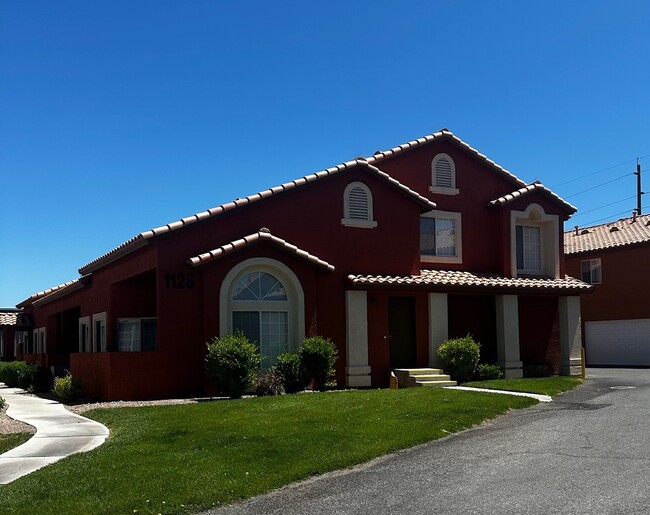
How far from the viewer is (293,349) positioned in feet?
64.6

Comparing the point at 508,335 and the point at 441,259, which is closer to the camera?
the point at 508,335

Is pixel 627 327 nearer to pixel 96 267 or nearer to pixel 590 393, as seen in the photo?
pixel 590 393

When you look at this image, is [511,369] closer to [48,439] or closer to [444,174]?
[444,174]

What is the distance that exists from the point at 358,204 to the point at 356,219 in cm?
46

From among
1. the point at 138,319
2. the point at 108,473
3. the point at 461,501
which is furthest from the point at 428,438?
the point at 138,319

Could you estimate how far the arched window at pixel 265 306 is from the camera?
1898 centimetres

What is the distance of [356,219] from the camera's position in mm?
21625

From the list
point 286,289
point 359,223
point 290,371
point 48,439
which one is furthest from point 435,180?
point 48,439

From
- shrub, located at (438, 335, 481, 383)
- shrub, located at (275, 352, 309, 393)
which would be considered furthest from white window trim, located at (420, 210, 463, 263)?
shrub, located at (275, 352, 309, 393)

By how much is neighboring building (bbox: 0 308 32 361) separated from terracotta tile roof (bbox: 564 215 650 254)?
26.8 metres

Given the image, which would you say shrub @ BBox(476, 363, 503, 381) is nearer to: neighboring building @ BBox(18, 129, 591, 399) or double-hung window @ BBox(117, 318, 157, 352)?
neighboring building @ BBox(18, 129, 591, 399)

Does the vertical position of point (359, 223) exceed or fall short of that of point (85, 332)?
it exceeds it

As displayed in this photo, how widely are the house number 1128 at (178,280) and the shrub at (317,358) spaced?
3.26 m

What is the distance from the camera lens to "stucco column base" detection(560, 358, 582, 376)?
24.9 metres
